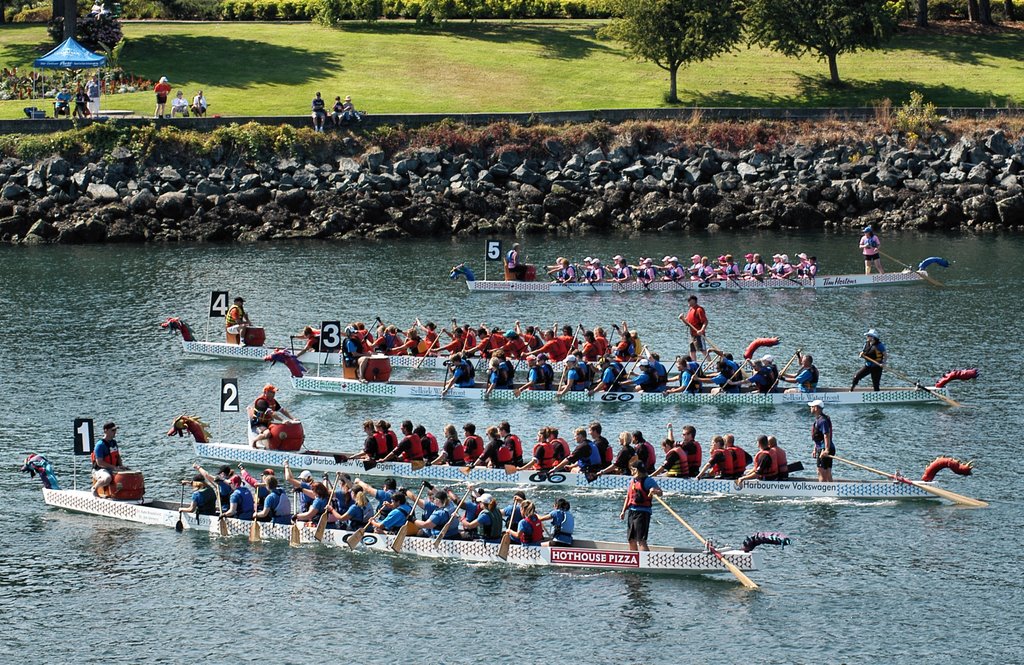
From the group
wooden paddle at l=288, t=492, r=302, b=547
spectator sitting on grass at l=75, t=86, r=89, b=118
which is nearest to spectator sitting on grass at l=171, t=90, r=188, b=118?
spectator sitting on grass at l=75, t=86, r=89, b=118

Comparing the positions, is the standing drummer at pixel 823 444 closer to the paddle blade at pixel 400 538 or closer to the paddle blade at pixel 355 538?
the paddle blade at pixel 400 538

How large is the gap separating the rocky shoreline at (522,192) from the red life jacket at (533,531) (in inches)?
1901

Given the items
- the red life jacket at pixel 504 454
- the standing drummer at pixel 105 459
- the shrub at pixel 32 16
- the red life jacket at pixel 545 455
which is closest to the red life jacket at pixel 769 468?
the red life jacket at pixel 545 455

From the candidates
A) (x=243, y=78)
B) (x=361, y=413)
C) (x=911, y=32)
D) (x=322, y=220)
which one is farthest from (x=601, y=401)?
(x=911, y=32)

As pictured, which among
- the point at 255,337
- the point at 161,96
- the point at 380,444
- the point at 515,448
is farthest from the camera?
the point at 161,96

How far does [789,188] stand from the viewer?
82.6 m

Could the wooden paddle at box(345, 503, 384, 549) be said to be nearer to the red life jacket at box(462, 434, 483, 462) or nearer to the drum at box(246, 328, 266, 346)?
the red life jacket at box(462, 434, 483, 462)

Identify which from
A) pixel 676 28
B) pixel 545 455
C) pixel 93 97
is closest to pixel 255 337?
pixel 545 455

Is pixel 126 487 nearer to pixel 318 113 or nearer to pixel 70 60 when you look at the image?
pixel 318 113

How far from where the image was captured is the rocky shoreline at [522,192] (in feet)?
259

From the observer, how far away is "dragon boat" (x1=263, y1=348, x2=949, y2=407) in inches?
1791

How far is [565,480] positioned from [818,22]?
6119 cm

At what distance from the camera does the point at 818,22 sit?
299 feet

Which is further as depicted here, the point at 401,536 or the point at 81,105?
the point at 81,105
